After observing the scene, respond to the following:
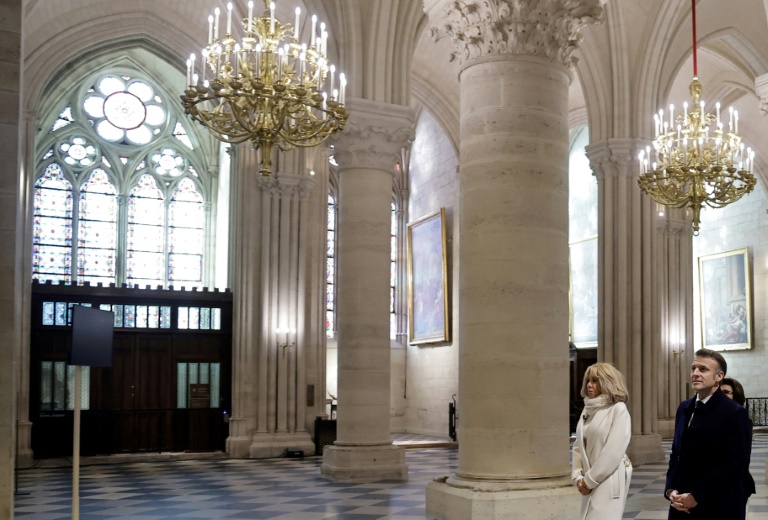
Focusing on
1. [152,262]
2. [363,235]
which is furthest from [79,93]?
[363,235]

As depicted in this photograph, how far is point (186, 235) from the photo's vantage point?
82.0ft

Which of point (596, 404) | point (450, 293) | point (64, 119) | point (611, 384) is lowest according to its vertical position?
point (596, 404)

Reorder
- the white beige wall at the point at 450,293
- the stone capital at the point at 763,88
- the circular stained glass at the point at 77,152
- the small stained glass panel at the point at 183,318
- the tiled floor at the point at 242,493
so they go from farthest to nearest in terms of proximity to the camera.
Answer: the white beige wall at the point at 450,293, the circular stained glass at the point at 77,152, the small stained glass panel at the point at 183,318, the stone capital at the point at 763,88, the tiled floor at the point at 242,493

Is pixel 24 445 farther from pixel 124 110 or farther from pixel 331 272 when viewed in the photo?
pixel 331 272

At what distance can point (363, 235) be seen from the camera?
12.9 metres

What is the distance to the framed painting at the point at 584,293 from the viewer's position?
25.5 metres

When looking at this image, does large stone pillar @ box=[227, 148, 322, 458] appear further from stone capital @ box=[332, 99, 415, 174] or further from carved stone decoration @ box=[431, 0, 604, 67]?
carved stone decoration @ box=[431, 0, 604, 67]

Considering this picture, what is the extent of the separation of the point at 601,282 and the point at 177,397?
28.7 feet

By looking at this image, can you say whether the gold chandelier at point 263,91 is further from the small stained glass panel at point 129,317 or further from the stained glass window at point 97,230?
the stained glass window at point 97,230

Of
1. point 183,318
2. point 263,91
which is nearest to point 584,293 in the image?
point 183,318

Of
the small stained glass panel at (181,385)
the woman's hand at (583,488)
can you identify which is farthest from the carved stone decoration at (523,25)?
the small stained glass panel at (181,385)

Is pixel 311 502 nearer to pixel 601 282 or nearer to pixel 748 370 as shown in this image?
pixel 601 282

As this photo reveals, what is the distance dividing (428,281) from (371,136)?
12928 millimetres

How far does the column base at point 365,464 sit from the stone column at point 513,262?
447cm
